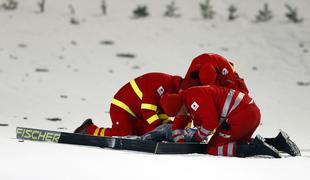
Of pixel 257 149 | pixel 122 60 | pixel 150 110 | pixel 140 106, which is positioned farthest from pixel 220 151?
pixel 122 60

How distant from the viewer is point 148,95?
6.36m

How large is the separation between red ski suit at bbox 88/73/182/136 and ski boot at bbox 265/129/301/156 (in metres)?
1.13

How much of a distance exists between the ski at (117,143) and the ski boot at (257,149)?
35 cm

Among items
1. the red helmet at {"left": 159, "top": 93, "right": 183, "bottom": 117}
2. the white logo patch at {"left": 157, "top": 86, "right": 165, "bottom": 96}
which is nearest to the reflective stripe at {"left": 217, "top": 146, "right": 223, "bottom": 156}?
the red helmet at {"left": 159, "top": 93, "right": 183, "bottom": 117}

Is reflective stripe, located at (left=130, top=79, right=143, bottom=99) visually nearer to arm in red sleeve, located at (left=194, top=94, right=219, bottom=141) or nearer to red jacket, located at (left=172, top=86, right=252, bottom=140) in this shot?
red jacket, located at (left=172, top=86, right=252, bottom=140)

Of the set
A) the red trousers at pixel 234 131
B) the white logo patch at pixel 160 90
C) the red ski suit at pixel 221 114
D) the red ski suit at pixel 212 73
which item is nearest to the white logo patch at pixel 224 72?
the red ski suit at pixel 212 73

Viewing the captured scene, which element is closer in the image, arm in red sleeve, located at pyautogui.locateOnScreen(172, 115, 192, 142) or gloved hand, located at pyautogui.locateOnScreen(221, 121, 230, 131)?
gloved hand, located at pyautogui.locateOnScreen(221, 121, 230, 131)

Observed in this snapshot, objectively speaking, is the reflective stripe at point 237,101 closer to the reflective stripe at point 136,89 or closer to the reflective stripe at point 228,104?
the reflective stripe at point 228,104

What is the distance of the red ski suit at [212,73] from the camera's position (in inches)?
240

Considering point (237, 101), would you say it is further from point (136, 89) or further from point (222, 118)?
point (136, 89)

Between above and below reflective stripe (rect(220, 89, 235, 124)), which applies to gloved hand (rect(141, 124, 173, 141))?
below

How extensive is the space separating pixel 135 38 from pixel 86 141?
25.0ft

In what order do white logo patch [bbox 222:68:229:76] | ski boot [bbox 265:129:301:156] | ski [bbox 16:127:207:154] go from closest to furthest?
ski [bbox 16:127:207:154]
ski boot [bbox 265:129:301:156]
white logo patch [bbox 222:68:229:76]

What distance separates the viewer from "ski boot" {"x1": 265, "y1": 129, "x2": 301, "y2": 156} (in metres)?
5.98
